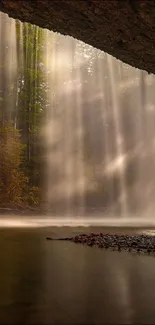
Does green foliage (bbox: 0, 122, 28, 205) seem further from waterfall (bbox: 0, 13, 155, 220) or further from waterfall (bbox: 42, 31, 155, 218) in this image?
waterfall (bbox: 42, 31, 155, 218)

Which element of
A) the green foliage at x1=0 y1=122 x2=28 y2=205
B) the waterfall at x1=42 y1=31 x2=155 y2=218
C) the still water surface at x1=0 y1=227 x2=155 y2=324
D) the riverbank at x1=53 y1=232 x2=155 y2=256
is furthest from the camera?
the waterfall at x1=42 y1=31 x2=155 y2=218

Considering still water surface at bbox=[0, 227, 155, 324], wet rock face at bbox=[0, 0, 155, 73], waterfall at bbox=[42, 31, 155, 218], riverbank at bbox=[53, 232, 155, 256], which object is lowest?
still water surface at bbox=[0, 227, 155, 324]

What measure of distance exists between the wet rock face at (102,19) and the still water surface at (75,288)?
3.63 m

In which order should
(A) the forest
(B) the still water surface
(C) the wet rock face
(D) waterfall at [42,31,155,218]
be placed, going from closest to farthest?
(B) the still water surface < (C) the wet rock face < (A) the forest < (D) waterfall at [42,31,155,218]

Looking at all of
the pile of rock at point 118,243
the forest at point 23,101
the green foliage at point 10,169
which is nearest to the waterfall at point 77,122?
the forest at point 23,101

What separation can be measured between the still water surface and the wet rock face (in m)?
3.63

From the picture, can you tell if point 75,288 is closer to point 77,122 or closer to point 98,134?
point 77,122

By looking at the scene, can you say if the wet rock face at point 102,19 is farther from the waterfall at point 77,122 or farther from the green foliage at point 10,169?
the waterfall at point 77,122

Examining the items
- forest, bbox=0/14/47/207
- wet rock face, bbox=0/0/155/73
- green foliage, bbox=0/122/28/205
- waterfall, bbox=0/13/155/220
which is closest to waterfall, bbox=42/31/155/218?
waterfall, bbox=0/13/155/220

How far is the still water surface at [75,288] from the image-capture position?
356 cm

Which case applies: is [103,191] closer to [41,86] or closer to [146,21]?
[41,86]

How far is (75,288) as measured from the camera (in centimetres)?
482

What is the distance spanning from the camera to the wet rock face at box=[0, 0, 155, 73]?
4.68 meters

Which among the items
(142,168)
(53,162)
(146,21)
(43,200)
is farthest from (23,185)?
(146,21)
